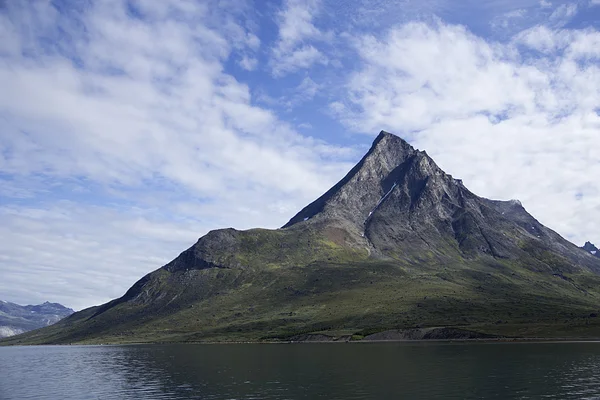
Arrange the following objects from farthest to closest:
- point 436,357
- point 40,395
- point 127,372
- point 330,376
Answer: point 436,357 < point 127,372 < point 330,376 < point 40,395

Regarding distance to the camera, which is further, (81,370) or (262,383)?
(81,370)

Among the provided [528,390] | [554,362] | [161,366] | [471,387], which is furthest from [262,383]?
[554,362]

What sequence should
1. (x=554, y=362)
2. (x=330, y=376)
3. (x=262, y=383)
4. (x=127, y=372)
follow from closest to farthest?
(x=262, y=383) < (x=330, y=376) < (x=554, y=362) < (x=127, y=372)

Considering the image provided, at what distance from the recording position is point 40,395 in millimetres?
100125

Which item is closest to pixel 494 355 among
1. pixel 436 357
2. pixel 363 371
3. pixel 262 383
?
pixel 436 357

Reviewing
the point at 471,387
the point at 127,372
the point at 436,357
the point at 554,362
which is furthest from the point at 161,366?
the point at 554,362

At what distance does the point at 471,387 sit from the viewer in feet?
303

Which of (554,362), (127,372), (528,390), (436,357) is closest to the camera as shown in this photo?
(528,390)

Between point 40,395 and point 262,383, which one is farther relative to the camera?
point 262,383

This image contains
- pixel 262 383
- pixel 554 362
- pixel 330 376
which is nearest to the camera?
pixel 262 383

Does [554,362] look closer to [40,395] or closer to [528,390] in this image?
[528,390]

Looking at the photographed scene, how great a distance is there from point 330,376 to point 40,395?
57485mm

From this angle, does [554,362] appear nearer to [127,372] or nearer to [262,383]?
[262,383]

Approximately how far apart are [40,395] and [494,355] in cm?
12217
